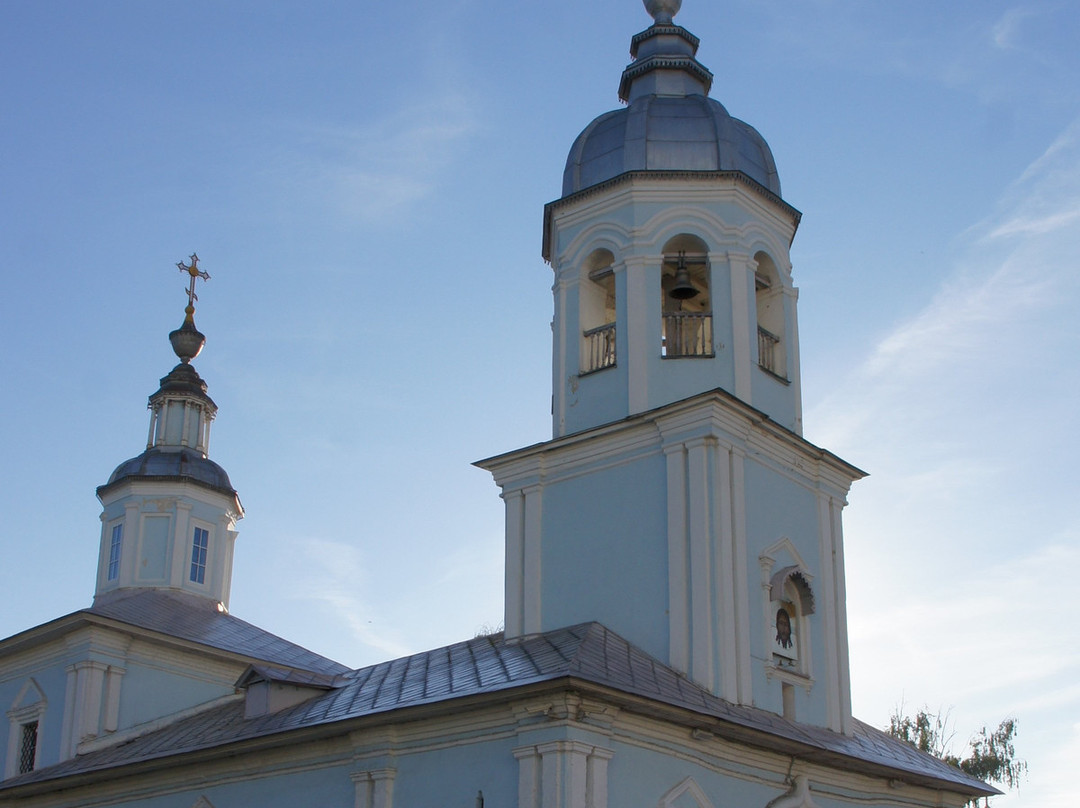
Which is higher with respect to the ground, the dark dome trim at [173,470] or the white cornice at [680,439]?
the dark dome trim at [173,470]

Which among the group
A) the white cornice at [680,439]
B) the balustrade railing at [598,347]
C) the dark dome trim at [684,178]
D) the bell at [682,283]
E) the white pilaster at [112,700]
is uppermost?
the dark dome trim at [684,178]

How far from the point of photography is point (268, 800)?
47.0ft

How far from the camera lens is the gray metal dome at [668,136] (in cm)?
1655

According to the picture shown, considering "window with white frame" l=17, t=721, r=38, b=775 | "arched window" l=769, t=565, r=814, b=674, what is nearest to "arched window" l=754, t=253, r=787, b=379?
"arched window" l=769, t=565, r=814, b=674

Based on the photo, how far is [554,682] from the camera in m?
11.4

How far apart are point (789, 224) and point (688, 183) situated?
5.31 ft

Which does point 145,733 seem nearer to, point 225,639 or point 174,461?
point 225,639

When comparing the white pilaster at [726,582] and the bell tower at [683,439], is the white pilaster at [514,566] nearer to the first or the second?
the bell tower at [683,439]

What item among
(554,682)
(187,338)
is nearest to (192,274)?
(187,338)

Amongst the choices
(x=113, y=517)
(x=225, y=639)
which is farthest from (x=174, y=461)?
(x=225, y=639)

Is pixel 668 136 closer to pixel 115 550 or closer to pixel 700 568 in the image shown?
pixel 700 568

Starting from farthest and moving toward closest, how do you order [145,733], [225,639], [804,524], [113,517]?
[113,517], [225,639], [145,733], [804,524]

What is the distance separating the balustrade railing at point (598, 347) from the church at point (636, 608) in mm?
58

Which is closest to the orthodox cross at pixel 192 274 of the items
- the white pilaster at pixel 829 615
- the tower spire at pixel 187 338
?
the tower spire at pixel 187 338
